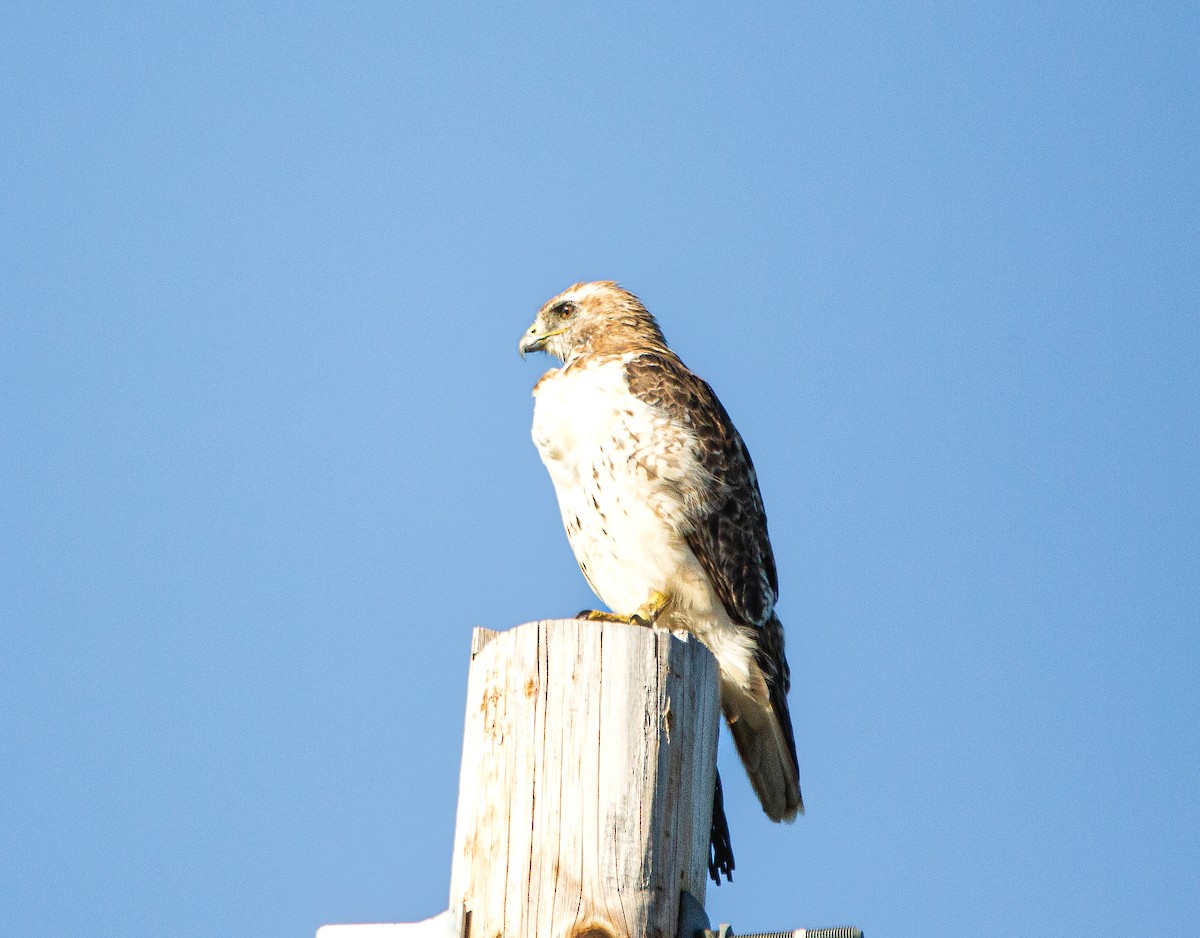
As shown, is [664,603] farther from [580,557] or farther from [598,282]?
[598,282]

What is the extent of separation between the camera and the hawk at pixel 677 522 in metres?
5.49

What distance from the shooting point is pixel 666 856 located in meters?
2.98

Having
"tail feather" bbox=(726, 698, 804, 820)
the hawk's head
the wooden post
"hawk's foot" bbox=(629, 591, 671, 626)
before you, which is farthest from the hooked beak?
the wooden post

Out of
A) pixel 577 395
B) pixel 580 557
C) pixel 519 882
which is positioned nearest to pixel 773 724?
pixel 580 557

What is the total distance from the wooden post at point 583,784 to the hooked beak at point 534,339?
3807 millimetres

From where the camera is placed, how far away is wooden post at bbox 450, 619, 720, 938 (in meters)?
2.92

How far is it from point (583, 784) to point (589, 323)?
3.99 metres

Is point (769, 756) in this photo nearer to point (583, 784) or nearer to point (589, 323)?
point (589, 323)

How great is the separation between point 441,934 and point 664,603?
2.79 m

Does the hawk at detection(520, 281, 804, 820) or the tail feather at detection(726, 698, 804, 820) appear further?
the hawk at detection(520, 281, 804, 820)

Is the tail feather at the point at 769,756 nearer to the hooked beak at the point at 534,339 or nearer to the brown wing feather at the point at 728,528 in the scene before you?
the brown wing feather at the point at 728,528

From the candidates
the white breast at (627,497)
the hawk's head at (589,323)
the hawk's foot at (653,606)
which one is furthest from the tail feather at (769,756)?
the hawk's head at (589,323)

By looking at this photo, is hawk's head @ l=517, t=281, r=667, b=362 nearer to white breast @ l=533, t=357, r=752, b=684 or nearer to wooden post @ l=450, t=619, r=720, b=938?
white breast @ l=533, t=357, r=752, b=684

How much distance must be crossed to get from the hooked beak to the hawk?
99 cm
